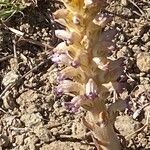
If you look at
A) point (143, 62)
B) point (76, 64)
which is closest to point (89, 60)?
point (76, 64)

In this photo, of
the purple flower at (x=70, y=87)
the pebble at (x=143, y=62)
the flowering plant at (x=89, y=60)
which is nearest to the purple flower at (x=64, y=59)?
the flowering plant at (x=89, y=60)

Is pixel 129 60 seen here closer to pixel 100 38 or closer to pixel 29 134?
pixel 29 134

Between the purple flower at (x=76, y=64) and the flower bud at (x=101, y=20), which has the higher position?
the flower bud at (x=101, y=20)

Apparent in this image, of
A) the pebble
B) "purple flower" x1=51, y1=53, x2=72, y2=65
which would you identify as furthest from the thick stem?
the pebble

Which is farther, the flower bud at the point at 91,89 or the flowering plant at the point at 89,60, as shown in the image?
the flower bud at the point at 91,89

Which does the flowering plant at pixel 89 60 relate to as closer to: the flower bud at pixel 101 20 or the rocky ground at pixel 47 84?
the flower bud at pixel 101 20

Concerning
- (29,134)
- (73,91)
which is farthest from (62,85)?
(29,134)
